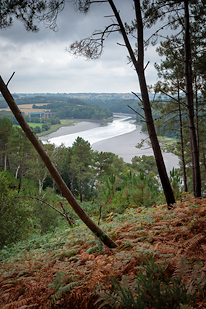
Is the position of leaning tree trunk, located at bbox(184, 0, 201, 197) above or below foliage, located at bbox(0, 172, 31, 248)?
above

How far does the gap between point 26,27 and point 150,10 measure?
2487mm

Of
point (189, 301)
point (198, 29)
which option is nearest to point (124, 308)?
point (189, 301)

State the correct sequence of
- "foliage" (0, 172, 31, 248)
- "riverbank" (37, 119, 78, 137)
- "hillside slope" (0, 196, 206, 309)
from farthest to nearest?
"riverbank" (37, 119, 78, 137) < "foliage" (0, 172, 31, 248) < "hillside slope" (0, 196, 206, 309)

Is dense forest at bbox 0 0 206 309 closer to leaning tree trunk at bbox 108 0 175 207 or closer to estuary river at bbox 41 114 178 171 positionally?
leaning tree trunk at bbox 108 0 175 207

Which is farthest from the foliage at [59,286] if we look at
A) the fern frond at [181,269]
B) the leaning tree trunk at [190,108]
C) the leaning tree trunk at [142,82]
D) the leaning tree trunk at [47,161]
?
the leaning tree trunk at [190,108]

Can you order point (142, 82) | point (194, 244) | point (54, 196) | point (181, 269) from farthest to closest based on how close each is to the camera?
point (54, 196)
point (142, 82)
point (194, 244)
point (181, 269)

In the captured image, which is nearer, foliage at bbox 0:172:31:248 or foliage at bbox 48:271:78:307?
foliage at bbox 48:271:78:307

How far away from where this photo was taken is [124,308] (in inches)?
46.2

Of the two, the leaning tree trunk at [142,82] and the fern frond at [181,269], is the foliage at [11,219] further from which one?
the fern frond at [181,269]

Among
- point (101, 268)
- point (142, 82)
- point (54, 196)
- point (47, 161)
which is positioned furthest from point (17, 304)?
point (54, 196)

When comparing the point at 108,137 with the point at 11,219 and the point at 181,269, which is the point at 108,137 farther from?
the point at 181,269

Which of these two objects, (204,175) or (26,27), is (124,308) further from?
(204,175)

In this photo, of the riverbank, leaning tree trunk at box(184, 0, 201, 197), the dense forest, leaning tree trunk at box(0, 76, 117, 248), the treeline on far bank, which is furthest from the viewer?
the riverbank

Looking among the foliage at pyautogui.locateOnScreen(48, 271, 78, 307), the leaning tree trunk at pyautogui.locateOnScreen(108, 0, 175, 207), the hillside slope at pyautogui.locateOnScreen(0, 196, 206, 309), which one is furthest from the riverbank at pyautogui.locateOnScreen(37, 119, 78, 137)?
the foliage at pyautogui.locateOnScreen(48, 271, 78, 307)
